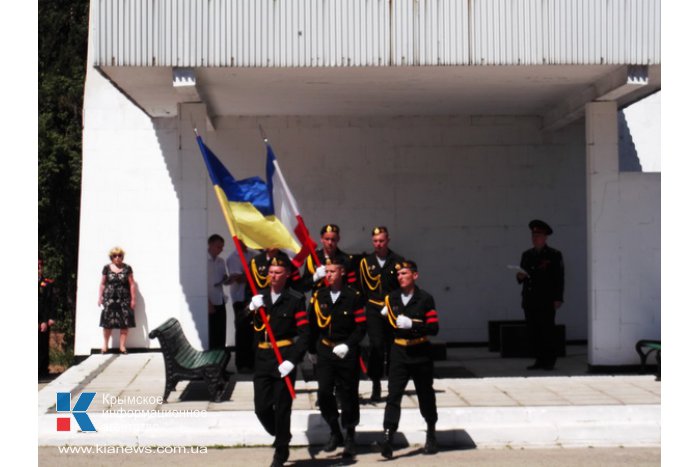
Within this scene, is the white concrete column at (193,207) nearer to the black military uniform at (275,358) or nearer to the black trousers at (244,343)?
the black trousers at (244,343)

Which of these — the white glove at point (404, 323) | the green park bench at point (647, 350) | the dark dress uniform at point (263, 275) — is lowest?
the green park bench at point (647, 350)

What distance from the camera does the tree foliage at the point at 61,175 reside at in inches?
989

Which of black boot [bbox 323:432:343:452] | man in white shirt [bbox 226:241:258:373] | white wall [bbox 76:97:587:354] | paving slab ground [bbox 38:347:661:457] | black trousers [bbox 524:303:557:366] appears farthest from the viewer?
white wall [bbox 76:97:587:354]

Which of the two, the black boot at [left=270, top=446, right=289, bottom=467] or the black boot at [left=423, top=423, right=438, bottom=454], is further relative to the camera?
the black boot at [left=423, top=423, right=438, bottom=454]

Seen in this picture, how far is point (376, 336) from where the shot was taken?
36.7 feet

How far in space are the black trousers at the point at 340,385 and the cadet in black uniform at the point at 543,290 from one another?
5.21 meters

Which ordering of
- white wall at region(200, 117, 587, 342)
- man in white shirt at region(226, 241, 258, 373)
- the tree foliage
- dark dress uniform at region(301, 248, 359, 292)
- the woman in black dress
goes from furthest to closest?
the tree foliage
white wall at region(200, 117, 587, 342)
the woman in black dress
man in white shirt at region(226, 241, 258, 373)
dark dress uniform at region(301, 248, 359, 292)

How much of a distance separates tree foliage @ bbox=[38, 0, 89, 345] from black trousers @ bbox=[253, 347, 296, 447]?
55.2 feet

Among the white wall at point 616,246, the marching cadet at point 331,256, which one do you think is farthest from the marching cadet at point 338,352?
the white wall at point 616,246

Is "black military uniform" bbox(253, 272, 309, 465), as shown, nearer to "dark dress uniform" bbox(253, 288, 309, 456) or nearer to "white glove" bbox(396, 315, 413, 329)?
"dark dress uniform" bbox(253, 288, 309, 456)

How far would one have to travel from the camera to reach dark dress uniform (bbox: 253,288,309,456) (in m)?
9.18

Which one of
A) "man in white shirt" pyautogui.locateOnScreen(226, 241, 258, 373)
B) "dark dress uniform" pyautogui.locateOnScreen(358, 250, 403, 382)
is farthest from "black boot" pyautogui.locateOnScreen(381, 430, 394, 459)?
"man in white shirt" pyautogui.locateOnScreen(226, 241, 258, 373)

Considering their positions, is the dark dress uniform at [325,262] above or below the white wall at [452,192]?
below

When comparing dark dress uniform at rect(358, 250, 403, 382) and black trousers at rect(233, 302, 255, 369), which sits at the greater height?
dark dress uniform at rect(358, 250, 403, 382)
